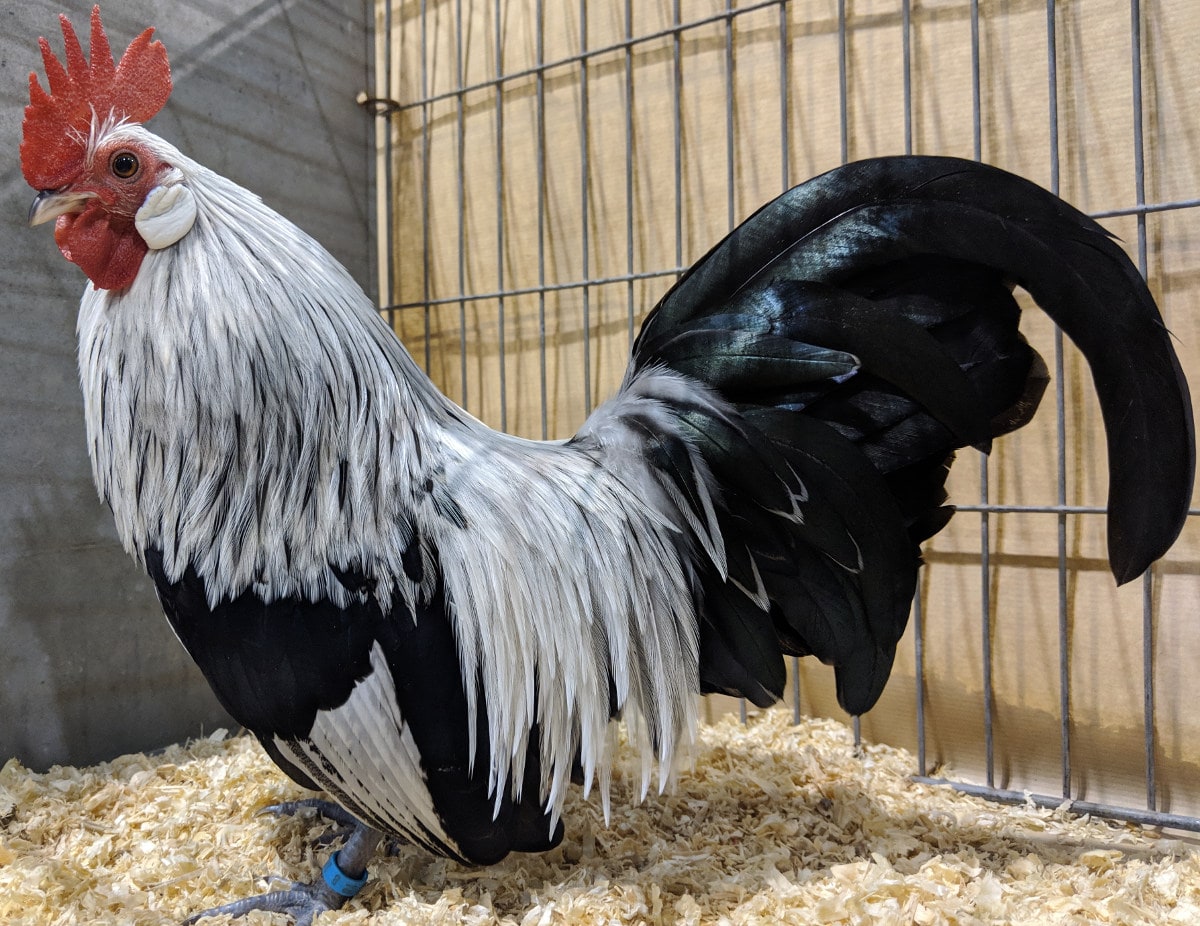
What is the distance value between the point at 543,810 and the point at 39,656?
5.16 ft

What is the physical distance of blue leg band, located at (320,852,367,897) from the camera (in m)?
1.53

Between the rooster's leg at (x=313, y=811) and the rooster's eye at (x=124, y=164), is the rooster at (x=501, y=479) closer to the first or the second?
the rooster's eye at (x=124, y=164)

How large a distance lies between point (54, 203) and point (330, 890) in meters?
1.46

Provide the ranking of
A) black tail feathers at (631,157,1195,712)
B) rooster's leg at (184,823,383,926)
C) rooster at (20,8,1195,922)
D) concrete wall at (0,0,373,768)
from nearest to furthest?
black tail feathers at (631,157,1195,712) → rooster at (20,8,1195,922) → rooster's leg at (184,823,383,926) → concrete wall at (0,0,373,768)

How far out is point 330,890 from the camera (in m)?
1.53

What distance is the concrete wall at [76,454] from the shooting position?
6.67 ft

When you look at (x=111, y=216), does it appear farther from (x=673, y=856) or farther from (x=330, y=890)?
(x=673, y=856)

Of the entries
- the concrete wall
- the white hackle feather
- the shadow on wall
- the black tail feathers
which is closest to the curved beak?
the white hackle feather

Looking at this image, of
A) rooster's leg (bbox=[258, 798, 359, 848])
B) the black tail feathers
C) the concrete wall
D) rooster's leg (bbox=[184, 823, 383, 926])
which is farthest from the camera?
the concrete wall

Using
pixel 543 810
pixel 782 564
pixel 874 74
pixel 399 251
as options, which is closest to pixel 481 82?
pixel 399 251

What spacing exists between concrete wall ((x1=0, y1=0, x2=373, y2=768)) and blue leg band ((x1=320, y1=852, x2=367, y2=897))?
1.12 meters

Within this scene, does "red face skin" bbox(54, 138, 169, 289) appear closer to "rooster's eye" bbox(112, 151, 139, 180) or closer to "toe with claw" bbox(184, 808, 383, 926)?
"rooster's eye" bbox(112, 151, 139, 180)

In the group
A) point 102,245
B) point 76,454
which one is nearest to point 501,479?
point 102,245

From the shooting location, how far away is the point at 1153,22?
1.82m
